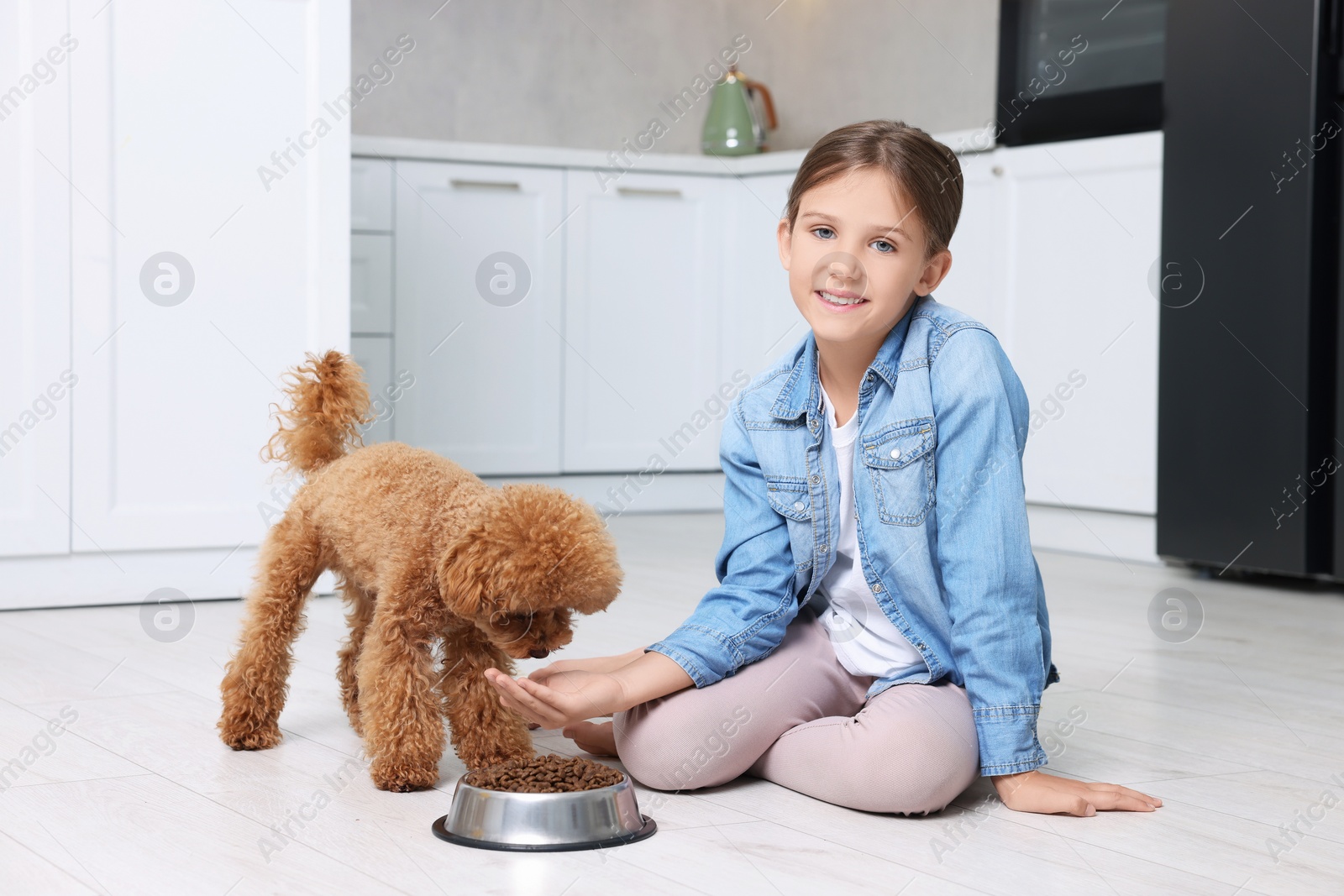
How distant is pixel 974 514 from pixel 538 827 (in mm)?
530

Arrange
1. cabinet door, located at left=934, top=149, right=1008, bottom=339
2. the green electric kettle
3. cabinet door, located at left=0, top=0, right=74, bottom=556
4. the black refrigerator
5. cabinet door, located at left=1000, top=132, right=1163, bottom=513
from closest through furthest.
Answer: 1. cabinet door, located at left=0, top=0, right=74, bottom=556
2. the black refrigerator
3. cabinet door, located at left=1000, top=132, right=1163, bottom=513
4. cabinet door, located at left=934, top=149, right=1008, bottom=339
5. the green electric kettle

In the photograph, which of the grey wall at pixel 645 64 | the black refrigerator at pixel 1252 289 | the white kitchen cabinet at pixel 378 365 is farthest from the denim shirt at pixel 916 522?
the grey wall at pixel 645 64

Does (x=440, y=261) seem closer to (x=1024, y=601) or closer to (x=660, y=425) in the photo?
(x=660, y=425)

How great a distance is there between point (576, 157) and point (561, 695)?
280 centimetres

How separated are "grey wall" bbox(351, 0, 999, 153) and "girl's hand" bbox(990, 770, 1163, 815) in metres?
3.02

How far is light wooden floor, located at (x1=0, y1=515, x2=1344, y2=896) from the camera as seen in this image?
1.17 m

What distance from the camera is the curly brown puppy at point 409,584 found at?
126 cm

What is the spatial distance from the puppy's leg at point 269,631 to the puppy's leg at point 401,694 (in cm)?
19

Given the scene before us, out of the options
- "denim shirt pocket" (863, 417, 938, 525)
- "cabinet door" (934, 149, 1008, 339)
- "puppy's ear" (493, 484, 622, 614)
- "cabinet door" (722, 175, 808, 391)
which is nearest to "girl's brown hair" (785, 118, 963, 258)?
"denim shirt pocket" (863, 417, 938, 525)

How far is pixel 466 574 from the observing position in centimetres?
124

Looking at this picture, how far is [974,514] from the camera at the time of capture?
1.39 meters

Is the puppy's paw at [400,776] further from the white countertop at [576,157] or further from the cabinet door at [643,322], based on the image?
the cabinet door at [643,322]

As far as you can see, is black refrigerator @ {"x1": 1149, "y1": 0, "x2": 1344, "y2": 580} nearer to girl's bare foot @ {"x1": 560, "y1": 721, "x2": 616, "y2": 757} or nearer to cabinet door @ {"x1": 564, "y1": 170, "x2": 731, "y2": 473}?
cabinet door @ {"x1": 564, "y1": 170, "x2": 731, "y2": 473}

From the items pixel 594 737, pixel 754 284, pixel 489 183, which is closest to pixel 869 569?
pixel 594 737
